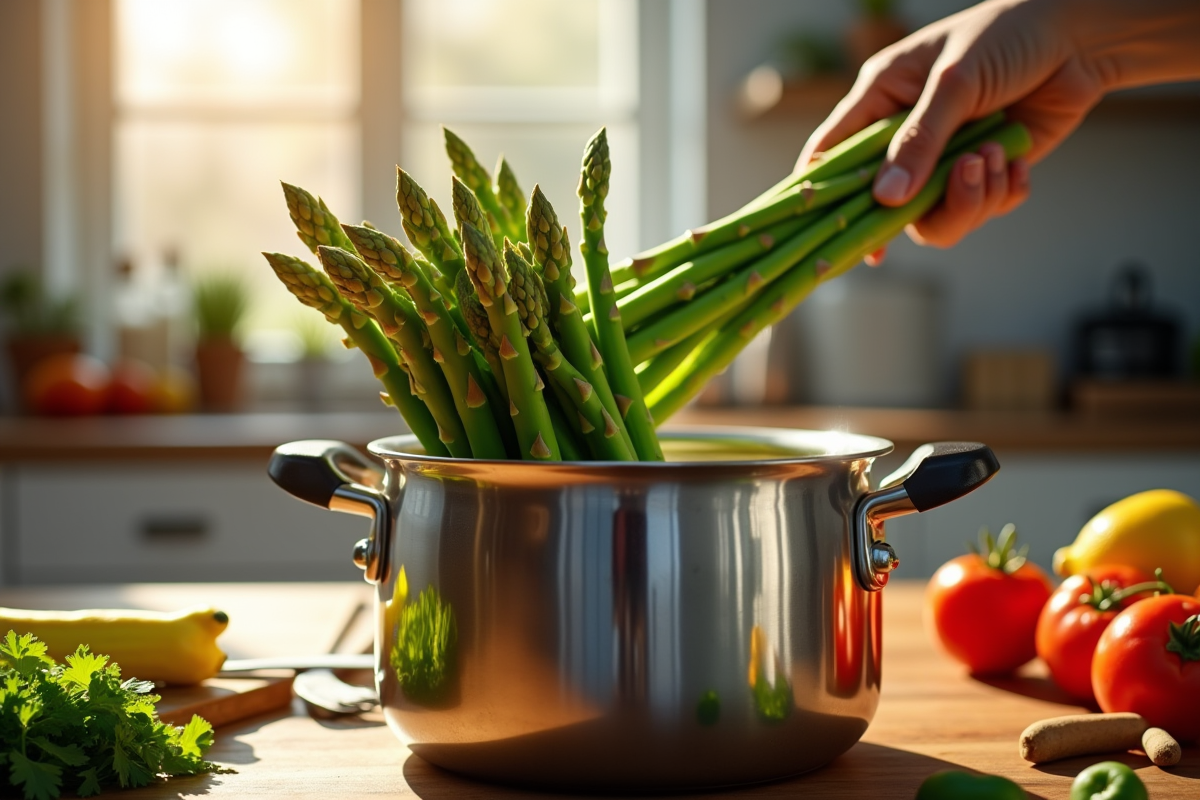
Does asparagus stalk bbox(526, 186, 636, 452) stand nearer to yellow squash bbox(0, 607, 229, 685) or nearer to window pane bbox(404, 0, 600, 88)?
yellow squash bbox(0, 607, 229, 685)

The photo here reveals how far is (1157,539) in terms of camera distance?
0.87m

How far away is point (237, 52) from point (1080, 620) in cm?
278

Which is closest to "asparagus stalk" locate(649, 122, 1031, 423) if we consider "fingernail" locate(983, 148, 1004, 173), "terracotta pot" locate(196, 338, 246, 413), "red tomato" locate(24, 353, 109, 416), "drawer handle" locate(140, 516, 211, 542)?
"fingernail" locate(983, 148, 1004, 173)

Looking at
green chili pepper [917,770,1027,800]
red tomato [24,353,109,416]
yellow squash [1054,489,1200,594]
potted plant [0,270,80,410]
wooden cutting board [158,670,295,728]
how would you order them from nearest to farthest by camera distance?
green chili pepper [917,770,1027,800] → wooden cutting board [158,670,295,728] → yellow squash [1054,489,1200,594] → red tomato [24,353,109,416] → potted plant [0,270,80,410]

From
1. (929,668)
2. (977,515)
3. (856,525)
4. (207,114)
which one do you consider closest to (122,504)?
(207,114)

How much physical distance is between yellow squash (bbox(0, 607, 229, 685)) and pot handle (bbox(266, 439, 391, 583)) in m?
0.13

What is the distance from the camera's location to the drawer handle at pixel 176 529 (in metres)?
2.19

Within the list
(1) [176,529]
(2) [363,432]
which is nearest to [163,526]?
(1) [176,529]

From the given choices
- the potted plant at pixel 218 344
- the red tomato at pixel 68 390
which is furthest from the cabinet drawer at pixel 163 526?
the potted plant at pixel 218 344

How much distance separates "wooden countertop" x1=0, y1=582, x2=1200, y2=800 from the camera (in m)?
0.63

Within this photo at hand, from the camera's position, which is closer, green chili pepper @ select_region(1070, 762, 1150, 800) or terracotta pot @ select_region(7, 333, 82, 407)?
green chili pepper @ select_region(1070, 762, 1150, 800)

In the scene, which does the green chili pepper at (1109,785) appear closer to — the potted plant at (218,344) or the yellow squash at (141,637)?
the yellow squash at (141,637)

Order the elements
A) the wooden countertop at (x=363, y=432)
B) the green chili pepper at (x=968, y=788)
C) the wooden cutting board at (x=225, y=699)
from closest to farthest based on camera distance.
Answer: the green chili pepper at (x=968, y=788) < the wooden cutting board at (x=225, y=699) < the wooden countertop at (x=363, y=432)

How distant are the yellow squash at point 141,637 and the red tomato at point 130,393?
1919 mm
